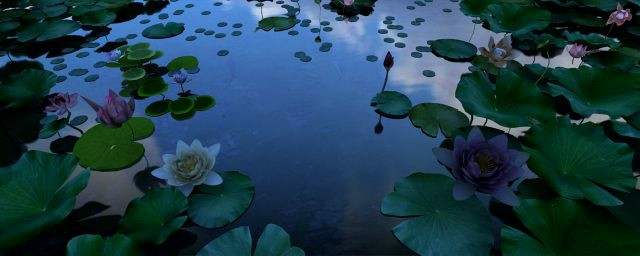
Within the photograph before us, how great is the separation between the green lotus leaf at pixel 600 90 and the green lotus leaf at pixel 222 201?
1420 mm

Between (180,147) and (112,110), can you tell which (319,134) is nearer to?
(180,147)

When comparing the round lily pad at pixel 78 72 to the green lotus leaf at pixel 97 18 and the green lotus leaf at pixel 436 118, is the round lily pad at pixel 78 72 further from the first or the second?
the green lotus leaf at pixel 436 118

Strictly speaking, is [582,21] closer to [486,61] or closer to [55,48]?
[486,61]

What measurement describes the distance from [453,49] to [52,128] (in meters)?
2.31

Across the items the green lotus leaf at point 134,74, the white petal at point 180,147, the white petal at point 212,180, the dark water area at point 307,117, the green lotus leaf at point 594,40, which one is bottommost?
the dark water area at point 307,117

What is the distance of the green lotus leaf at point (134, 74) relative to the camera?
2.00 m

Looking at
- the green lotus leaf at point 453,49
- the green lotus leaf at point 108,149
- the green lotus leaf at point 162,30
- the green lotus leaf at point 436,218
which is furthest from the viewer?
the green lotus leaf at point 162,30

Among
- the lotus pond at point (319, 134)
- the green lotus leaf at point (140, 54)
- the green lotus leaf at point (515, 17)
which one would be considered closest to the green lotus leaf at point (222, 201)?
the lotus pond at point (319, 134)

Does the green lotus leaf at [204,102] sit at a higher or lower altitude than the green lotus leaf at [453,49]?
lower

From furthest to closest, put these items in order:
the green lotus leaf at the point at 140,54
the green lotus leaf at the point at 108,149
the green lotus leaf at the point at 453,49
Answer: the green lotus leaf at the point at 453,49 → the green lotus leaf at the point at 140,54 → the green lotus leaf at the point at 108,149

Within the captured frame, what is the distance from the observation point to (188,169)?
1.26 m

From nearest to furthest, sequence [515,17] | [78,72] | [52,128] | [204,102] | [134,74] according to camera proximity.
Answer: [52,128]
[204,102]
[134,74]
[78,72]
[515,17]

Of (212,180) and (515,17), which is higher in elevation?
(515,17)

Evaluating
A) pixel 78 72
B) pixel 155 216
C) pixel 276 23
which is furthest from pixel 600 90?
pixel 78 72
